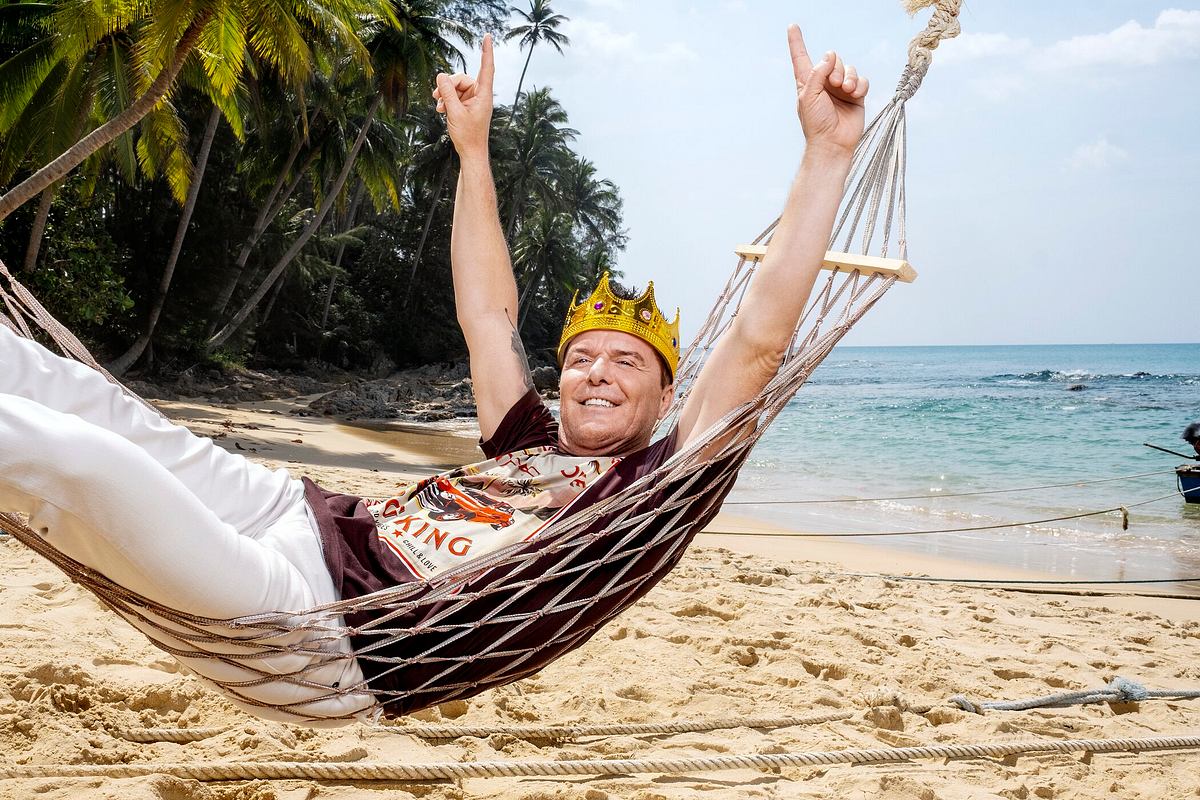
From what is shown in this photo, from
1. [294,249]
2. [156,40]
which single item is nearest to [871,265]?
[156,40]

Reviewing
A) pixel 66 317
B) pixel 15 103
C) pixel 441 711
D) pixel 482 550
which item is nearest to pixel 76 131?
pixel 15 103

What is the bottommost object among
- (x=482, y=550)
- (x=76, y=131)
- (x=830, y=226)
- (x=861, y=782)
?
(x=861, y=782)

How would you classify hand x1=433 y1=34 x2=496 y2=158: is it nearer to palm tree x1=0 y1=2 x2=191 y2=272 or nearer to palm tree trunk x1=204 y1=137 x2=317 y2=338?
palm tree x1=0 y1=2 x2=191 y2=272

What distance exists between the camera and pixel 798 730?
248 centimetres

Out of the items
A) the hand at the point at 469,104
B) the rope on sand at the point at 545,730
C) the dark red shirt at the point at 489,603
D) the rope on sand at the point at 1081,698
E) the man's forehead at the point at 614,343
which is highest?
the hand at the point at 469,104

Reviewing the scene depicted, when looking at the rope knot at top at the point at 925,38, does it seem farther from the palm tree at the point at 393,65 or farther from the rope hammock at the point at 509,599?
the palm tree at the point at 393,65

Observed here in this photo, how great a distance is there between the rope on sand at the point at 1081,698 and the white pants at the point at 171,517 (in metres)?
1.91

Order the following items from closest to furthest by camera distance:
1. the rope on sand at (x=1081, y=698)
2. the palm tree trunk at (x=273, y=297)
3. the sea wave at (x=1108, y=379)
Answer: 1. the rope on sand at (x=1081, y=698)
2. the palm tree trunk at (x=273, y=297)
3. the sea wave at (x=1108, y=379)

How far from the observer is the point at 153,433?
1.52m

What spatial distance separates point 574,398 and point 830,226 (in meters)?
0.58

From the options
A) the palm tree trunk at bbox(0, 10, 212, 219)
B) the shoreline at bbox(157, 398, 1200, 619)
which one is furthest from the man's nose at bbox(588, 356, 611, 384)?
the palm tree trunk at bbox(0, 10, 212, 219)

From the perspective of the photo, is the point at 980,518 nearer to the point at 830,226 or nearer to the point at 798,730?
the point at 798,730

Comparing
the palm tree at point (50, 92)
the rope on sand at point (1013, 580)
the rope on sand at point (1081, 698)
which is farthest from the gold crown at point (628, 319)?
the palm tree at point (50, 92)

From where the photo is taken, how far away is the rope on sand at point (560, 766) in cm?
183
